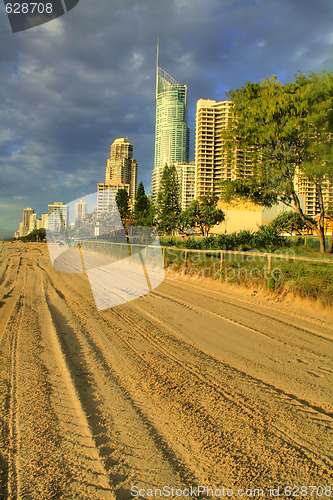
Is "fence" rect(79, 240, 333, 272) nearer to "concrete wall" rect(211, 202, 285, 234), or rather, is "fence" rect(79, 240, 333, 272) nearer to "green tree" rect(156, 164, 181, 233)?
"green tree" rect(156, 164, 181, 233)

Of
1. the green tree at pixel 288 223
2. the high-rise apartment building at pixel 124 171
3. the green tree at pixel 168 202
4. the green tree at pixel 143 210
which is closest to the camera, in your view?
the green tree at pixel 288 223

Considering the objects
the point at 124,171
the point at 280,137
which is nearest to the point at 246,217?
the point at 280,137

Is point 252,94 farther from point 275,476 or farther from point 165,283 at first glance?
point 275,476

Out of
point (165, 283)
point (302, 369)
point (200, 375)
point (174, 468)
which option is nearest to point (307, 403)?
point (302, 369)

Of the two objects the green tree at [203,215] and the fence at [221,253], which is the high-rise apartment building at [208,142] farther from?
the fence at [221,253]

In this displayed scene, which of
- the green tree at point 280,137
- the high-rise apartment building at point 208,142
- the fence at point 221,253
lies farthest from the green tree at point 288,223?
the high-rise apartment building at point 208,142

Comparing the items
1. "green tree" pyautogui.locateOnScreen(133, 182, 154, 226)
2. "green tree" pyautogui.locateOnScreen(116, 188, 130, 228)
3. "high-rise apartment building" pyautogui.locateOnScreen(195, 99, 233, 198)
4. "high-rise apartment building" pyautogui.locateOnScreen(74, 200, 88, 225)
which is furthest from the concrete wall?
"high-rise apartment building" pyautogui.locateOnScreen(195, 99, 233, 198)

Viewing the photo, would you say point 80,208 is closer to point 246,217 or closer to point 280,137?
point 280,137

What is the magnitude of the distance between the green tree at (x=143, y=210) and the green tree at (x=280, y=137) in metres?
23.4

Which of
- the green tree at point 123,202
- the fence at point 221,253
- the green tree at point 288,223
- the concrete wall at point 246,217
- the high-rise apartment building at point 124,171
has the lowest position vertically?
the fence at point 221,253

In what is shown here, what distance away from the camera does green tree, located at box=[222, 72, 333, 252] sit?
14.9 meters

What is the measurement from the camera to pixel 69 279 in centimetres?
1342

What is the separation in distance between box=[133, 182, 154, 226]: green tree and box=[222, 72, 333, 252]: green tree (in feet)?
76.8

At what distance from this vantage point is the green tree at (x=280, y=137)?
1493cm
